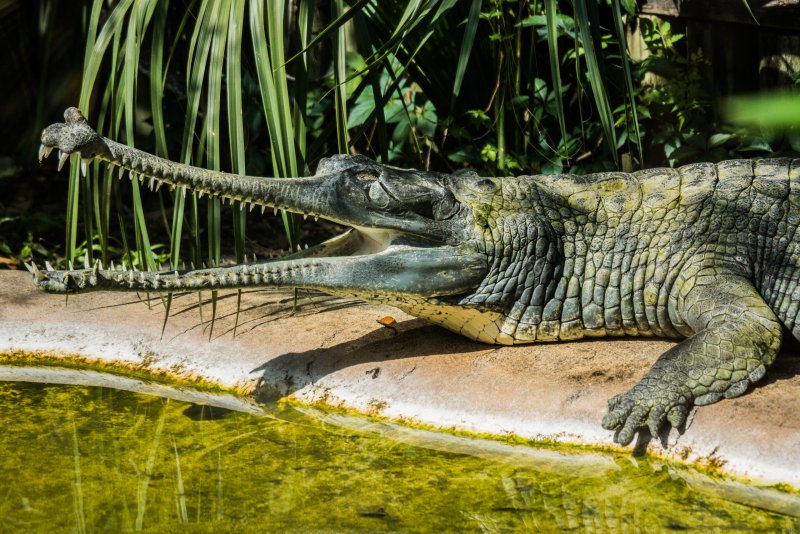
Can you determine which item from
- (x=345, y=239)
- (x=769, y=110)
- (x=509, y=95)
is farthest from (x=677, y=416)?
(x=509, y=95)

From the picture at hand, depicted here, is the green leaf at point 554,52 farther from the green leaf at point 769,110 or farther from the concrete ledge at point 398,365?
the green leaf at point 769,110

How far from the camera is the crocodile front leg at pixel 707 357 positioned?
2.97 meters

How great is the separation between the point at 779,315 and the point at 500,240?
1.17 m

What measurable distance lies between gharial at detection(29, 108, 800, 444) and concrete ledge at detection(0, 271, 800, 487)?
153mm

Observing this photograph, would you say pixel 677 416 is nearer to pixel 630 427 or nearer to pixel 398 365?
pixel 630 427

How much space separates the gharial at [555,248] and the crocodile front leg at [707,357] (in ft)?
0.05

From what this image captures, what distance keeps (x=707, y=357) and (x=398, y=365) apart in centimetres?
116

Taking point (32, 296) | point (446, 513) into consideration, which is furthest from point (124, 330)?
point (446, 513)

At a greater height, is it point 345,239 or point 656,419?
point 345,239

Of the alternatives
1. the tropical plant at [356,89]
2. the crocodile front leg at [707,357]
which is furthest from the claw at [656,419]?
the tropical plant at [356,89]

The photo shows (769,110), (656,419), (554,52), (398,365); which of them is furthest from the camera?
(398,365)

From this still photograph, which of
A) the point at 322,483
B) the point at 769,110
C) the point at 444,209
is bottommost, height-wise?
the point at 322,483

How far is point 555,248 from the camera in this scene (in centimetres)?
386

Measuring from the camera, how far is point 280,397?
3.69 metres
